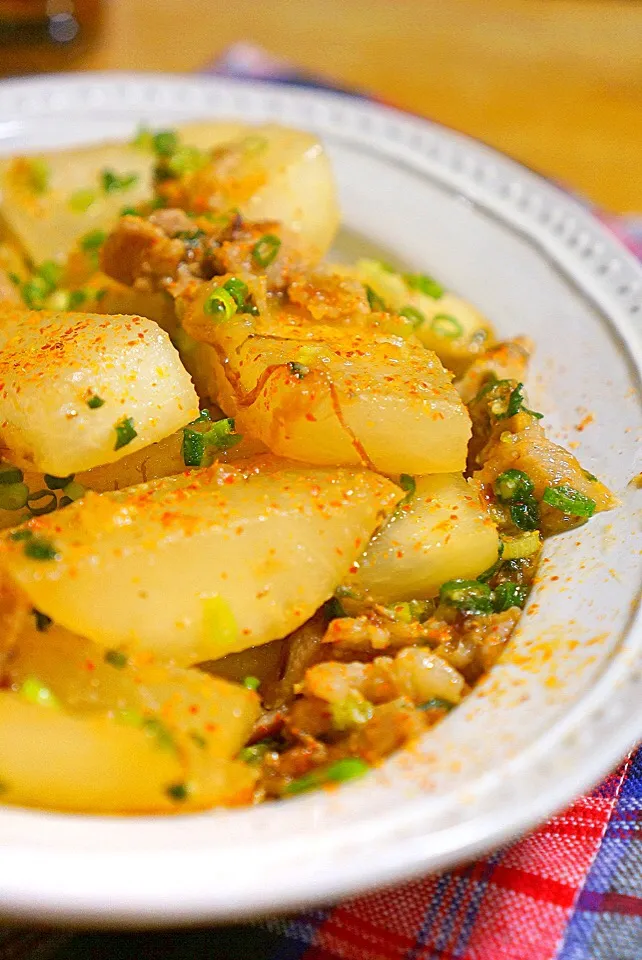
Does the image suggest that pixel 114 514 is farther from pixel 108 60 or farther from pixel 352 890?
pixel 108 60

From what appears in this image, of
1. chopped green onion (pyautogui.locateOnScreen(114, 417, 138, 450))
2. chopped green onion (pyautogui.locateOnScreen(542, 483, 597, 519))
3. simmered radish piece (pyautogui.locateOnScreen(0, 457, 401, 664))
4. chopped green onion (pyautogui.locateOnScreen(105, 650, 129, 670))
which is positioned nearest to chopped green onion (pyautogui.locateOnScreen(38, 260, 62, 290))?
chopped green onion (pyautogui.locateOnScreen(114, 417, 138, 450))

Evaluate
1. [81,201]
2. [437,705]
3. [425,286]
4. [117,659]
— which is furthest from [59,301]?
[437,705]

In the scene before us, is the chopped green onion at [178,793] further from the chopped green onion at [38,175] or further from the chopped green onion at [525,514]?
the chopped green onion at [38,175]

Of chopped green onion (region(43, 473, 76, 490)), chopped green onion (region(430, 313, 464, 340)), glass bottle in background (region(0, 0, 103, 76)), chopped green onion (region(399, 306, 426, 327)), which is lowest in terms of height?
glass bottle in background (region(0, 0, 103, 76))

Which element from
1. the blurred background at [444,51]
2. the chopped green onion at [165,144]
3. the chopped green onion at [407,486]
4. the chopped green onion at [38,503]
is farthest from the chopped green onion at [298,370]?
the blurred background at [444,51]

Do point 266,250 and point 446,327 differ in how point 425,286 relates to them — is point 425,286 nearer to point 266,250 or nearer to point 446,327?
point 446,327

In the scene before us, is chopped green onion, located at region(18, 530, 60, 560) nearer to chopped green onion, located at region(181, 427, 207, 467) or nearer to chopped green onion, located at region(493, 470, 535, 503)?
chopped green onion, located at region(181, 427, 207, 467)

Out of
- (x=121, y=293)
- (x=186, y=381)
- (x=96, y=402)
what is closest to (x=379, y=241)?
(x=121, y=293)
